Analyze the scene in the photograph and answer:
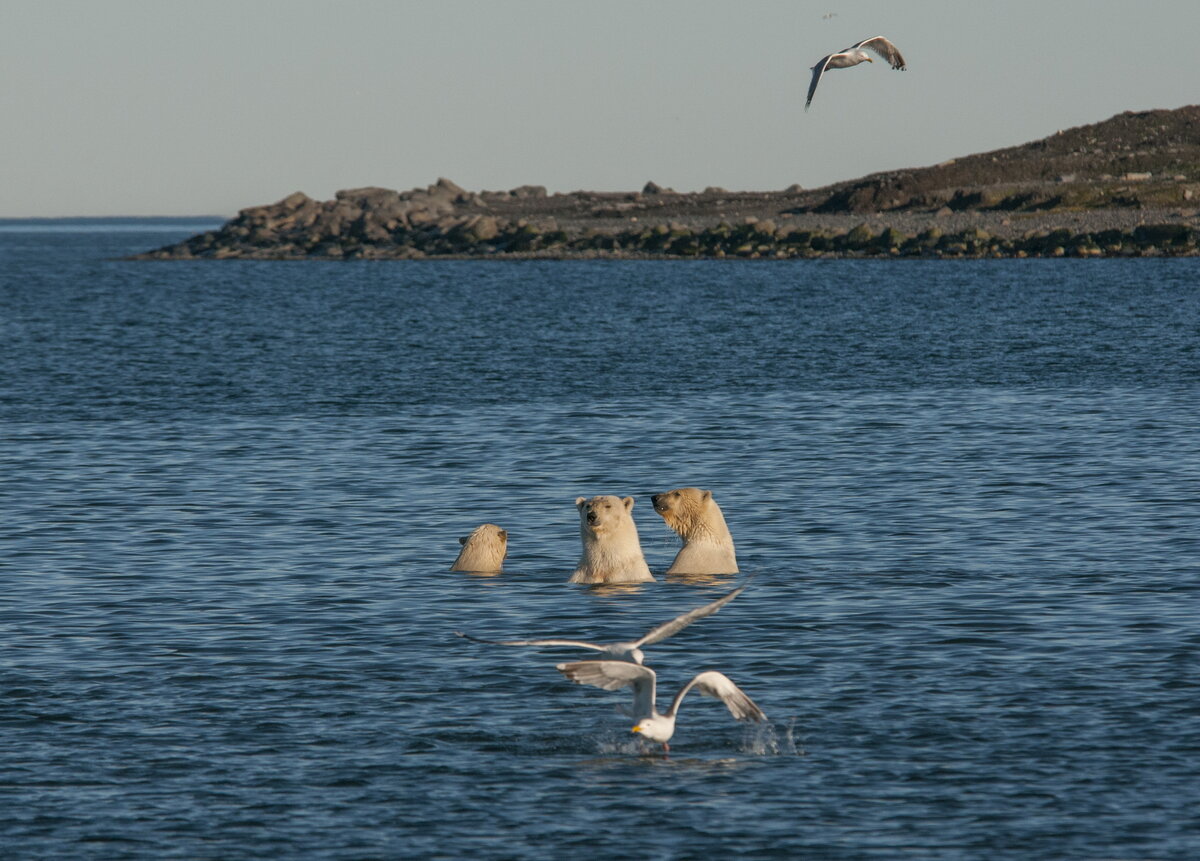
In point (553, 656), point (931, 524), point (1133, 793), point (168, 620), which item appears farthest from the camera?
point (931, 524)

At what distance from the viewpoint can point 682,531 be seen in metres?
20.9

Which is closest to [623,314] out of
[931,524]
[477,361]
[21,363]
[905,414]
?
[477,361]

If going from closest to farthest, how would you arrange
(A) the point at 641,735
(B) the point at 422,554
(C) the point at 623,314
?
(A) the point at 641,735 < (B) the point at 422,554 < (C) the point at 623,314

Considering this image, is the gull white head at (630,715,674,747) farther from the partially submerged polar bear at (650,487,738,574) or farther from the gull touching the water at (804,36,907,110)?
the gull touching the water at (804,36,907,110)

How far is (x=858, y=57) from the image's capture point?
23922mm

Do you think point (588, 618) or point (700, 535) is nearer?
point (588, 618)

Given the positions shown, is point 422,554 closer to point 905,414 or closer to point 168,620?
point 168,620

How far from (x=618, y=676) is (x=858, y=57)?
44.7 ft

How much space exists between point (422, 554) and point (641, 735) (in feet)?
32.3

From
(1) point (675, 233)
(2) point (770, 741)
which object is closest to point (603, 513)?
(2) point (770, 741)

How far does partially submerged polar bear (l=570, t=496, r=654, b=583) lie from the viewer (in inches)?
782

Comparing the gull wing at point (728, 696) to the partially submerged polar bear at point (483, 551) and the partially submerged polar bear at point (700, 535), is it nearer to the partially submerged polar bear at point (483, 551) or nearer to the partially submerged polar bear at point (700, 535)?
the partially submerged polar bear at point (700, 535)

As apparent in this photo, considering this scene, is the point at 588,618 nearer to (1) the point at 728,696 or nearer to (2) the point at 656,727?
(2) the point at 656,727

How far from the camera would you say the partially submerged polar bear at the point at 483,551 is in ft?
70.6
